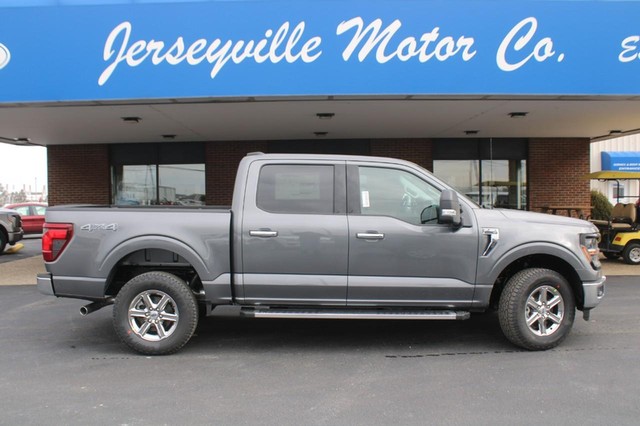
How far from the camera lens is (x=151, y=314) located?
4871 millimetres

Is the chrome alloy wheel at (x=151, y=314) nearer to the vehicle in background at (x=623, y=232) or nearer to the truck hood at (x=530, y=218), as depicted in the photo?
the truck hood at (x=530, y=218)

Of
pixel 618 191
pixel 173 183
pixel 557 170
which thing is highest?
pixel 557 170

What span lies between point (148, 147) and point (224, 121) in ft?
14.6

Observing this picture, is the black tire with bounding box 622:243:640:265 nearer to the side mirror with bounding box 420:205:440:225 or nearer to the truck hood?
the truck hood

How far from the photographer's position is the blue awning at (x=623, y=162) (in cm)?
2272

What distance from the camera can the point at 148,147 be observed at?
13.9 m

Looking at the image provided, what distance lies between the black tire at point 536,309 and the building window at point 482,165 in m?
8.89

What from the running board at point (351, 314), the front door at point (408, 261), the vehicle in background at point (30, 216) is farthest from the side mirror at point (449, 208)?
the vehicle in background at point (30, 216)

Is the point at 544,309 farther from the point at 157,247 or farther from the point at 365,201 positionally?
the point at 157,247

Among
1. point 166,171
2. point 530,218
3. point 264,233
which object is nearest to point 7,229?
point 166,171

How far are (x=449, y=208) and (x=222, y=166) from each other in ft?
32.8

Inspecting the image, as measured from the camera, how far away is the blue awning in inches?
895

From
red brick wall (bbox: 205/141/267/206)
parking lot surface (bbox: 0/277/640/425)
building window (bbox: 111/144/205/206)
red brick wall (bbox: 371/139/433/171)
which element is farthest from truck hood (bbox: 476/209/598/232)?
building window (bbox: 111/144/205/206)

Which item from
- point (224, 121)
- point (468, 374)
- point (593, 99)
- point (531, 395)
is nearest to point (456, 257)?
point (468, 374)
